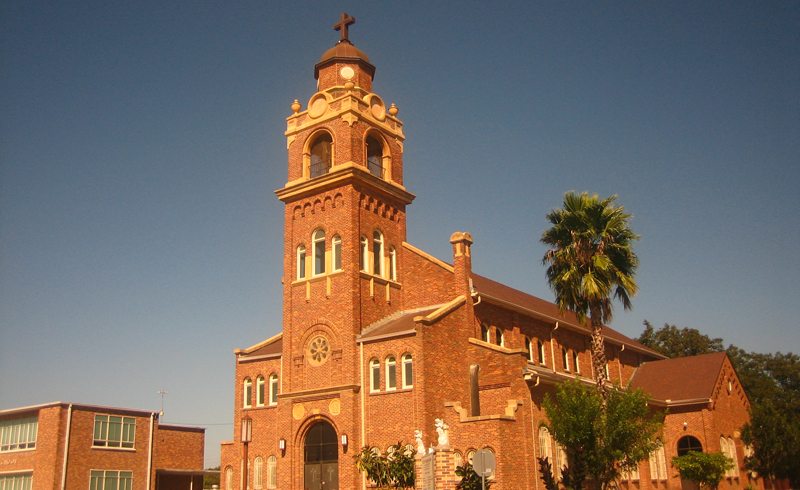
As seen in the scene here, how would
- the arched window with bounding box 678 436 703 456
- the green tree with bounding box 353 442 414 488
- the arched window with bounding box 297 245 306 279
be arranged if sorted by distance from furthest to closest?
the arched window with bounding box 678 436 703 456
the arched window with bounding box 297 245 306 279
the green tree with bounding box 353 442 414 488

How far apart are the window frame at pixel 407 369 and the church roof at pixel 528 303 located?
552cm

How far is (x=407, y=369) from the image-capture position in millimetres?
35094

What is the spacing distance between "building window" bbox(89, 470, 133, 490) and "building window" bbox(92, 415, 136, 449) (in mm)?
1670

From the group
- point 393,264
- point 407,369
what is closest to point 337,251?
point 393,264

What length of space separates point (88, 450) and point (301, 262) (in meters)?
21.0

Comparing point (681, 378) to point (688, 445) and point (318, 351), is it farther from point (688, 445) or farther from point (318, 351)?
point (318, 351)

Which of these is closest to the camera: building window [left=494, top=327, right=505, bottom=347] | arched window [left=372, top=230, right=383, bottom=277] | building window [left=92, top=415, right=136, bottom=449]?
arched window [left=372, top=230, right=383, bottom=277]

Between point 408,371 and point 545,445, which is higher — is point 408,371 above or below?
above

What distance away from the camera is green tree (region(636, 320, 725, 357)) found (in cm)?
8075

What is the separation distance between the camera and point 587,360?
49281 millimetres

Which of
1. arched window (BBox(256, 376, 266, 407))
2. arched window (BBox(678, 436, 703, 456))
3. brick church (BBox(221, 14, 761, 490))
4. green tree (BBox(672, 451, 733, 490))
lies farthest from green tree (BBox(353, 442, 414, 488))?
arched window (BBox(678, 436, 703, 456))

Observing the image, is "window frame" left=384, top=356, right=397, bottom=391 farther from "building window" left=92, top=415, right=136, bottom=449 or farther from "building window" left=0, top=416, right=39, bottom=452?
"building window" left=0, top=416, right=39, bottom=452

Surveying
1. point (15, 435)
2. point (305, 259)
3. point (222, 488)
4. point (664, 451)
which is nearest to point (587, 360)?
point (664, 451)

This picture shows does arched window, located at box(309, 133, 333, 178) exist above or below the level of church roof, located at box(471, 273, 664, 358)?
above
